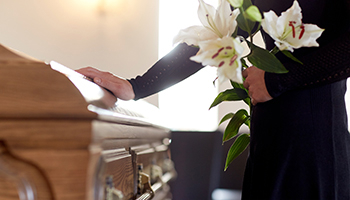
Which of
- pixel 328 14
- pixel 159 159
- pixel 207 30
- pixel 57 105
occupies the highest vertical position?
pixel 328 14

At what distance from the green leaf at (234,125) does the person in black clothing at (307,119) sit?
0.09 m

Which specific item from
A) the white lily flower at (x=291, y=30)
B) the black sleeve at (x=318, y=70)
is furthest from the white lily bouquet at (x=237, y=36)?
the black sleeve at (x=318, y=70)

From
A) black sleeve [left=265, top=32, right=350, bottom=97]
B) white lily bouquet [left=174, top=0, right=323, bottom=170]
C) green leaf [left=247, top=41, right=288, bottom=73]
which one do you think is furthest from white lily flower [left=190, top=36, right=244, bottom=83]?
black sleeve [left=265, top=32, right=350, bottom=97]

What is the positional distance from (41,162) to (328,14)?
0.73 m

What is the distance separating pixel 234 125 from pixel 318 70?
293 millimetres

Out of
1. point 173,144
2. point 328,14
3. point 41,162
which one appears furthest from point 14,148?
point 173,144

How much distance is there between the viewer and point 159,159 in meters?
1.52

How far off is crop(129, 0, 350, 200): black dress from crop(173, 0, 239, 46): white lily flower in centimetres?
24

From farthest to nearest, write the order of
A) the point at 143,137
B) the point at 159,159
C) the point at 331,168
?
the point at 159,159, the point at 143,137, the point at 331,168

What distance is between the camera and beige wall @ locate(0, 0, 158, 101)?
9.75 ft

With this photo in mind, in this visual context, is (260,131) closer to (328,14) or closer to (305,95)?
(305,95)

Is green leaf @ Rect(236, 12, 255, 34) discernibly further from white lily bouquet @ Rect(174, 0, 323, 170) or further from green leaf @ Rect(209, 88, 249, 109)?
green leaf @ Rect(209, 88, 249, 109)

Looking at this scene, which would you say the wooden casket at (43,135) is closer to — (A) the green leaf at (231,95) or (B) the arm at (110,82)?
(B) the arm at (110,82)

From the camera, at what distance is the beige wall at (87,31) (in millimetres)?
2973
